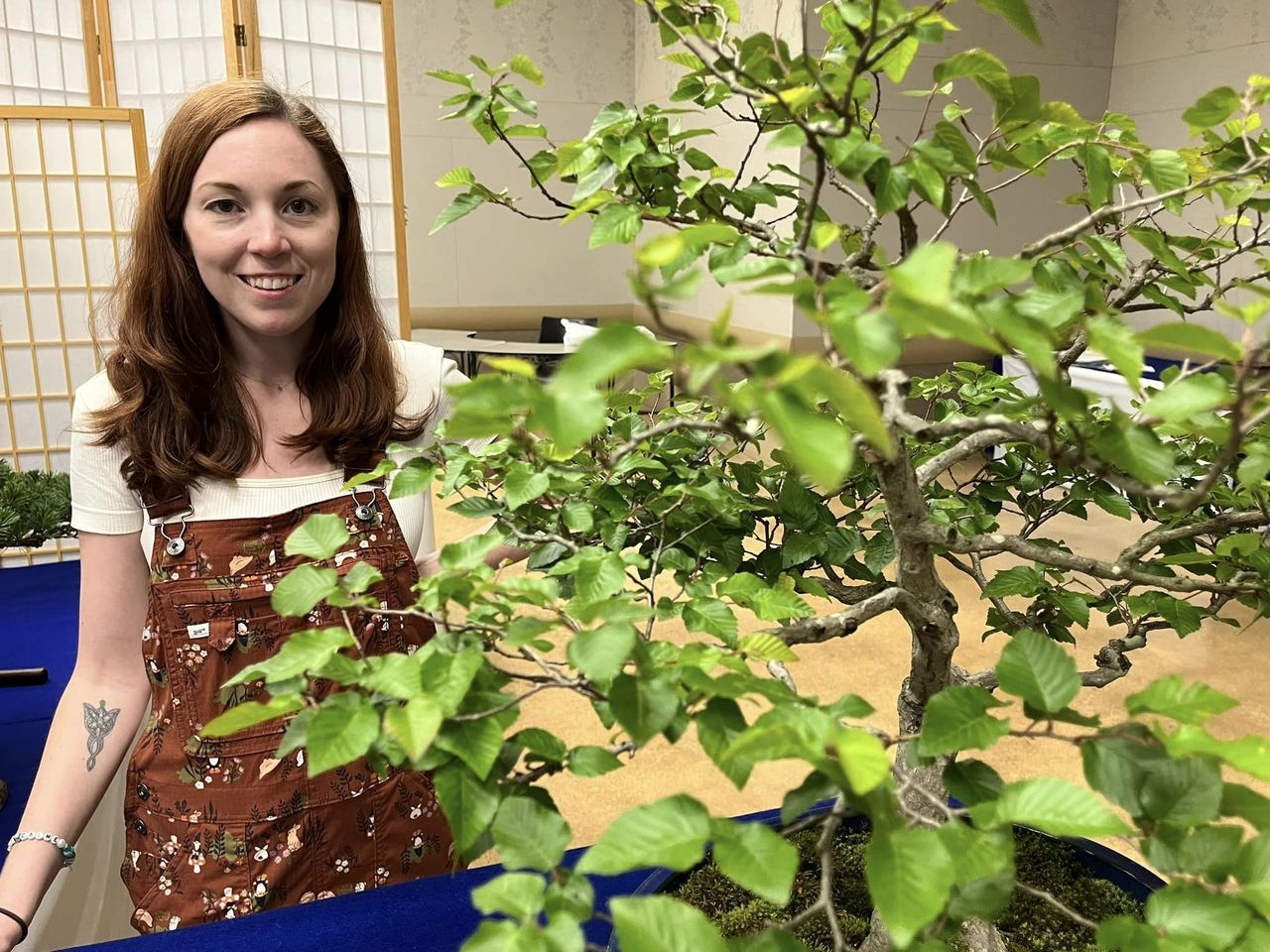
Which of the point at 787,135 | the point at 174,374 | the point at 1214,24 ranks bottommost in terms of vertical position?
the point at 174,374

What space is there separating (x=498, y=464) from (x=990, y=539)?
0.41 meters

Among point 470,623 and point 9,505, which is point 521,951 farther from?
point 9,505

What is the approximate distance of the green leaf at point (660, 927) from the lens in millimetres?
354

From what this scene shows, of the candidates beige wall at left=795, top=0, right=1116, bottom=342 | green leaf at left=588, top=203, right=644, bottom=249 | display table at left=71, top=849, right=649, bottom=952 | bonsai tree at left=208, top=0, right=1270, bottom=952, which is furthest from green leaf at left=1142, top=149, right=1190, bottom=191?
beige wall at left=795, top=0, right=1116, bottom=342

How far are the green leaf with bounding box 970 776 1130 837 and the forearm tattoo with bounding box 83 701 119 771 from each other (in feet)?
3.66

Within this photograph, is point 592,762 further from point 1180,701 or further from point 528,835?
point 1180,701

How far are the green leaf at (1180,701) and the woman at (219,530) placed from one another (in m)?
0.75

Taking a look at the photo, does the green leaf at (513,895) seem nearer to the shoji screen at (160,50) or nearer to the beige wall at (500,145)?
the shoji screen at (160,50)

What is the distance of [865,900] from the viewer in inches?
35.7

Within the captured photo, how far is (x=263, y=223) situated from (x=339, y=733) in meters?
0.86

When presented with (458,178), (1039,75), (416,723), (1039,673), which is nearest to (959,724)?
(1039,673)

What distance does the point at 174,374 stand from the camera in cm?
123

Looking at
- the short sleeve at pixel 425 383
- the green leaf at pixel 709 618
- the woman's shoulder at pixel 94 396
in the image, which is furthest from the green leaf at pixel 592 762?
the woman's shoulder at pixel 94 396

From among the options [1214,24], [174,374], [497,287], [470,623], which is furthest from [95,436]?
[497,287]
